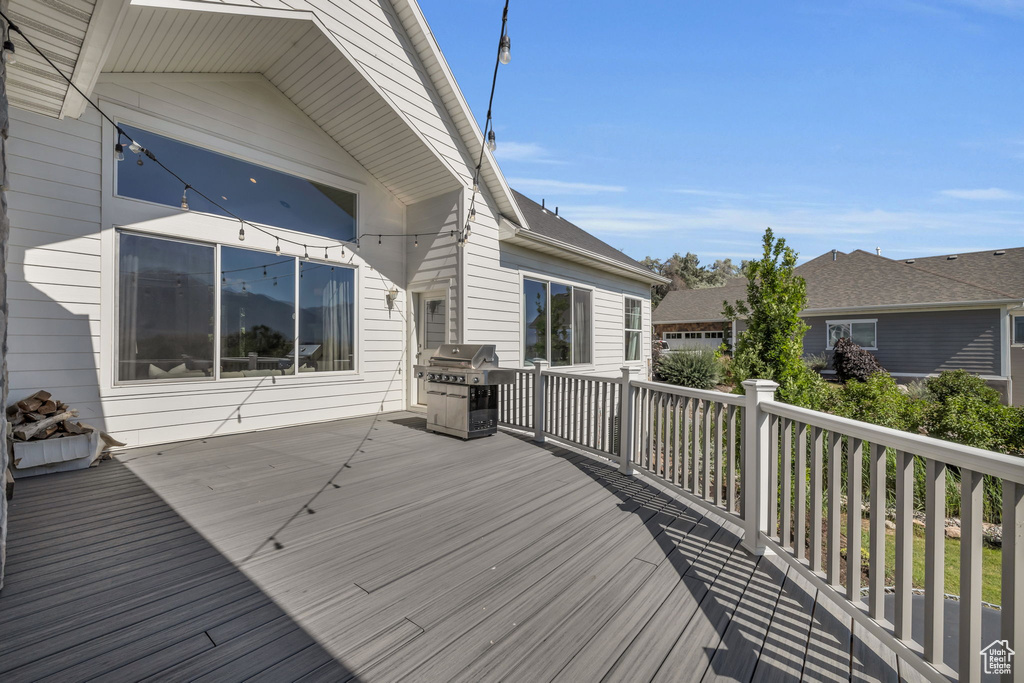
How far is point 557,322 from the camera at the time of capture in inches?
302

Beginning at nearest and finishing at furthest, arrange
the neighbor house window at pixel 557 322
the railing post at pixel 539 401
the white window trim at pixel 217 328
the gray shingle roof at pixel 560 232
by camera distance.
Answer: the white window trim at pixel 217 328
the railing post at pixel 539 401
the neighbor house window at pixel 557 322
the gray shingle roof at pixel 560 232

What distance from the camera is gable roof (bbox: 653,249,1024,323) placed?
12070 mm

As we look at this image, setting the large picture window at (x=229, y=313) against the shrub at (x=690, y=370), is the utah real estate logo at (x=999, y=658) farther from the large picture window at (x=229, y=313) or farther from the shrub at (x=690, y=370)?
the shrub at (x=690, y=370)

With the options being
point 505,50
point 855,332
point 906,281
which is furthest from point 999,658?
point 906,281

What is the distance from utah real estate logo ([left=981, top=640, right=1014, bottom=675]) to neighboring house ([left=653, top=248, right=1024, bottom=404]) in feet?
46.3

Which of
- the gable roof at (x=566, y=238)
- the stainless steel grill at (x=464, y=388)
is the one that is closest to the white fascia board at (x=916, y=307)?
the gable roof at (x=566, y=238)

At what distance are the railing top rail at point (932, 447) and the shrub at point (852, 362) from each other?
13.3m

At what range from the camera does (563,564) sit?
2.28 m

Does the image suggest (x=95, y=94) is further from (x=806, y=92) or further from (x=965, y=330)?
(x=965, y=330)

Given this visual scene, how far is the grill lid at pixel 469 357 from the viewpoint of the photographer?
192 inches

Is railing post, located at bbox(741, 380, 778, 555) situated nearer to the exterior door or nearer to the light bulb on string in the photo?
the light bulb on string

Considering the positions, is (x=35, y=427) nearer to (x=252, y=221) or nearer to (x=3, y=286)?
(x=3, y=286)

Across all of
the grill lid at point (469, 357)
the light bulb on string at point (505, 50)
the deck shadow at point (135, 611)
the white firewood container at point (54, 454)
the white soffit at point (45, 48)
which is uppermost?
the white soffit at point (45, 48)

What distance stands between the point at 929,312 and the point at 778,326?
10853 millimetres
